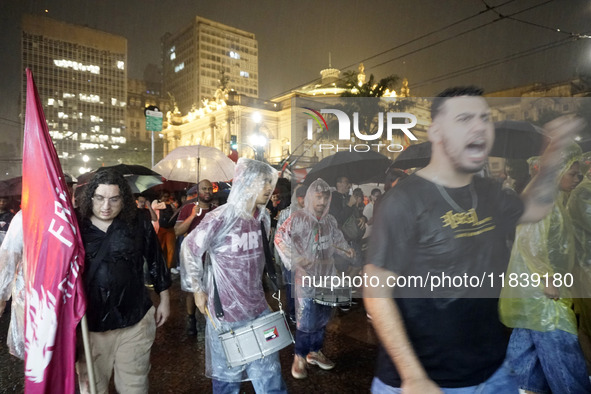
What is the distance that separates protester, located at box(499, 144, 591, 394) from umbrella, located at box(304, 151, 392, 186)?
3.48 ft

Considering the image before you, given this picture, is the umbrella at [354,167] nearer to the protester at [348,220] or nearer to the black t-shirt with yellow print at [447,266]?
the protester at [348,220]

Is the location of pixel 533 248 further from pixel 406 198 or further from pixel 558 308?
pixel 406 198

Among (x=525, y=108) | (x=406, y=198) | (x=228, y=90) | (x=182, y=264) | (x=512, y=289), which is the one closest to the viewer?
(x=406, y=198)

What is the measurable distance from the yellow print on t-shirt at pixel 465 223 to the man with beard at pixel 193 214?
4018mm

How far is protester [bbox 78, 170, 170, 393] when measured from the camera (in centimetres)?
251

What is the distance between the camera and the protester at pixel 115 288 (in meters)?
2.51

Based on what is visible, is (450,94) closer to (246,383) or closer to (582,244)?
(582,244)

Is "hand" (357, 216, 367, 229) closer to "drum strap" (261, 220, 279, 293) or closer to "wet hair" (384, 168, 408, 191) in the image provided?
"drum strap" (261, 220, 279, 293)

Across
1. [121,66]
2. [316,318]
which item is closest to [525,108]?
[316,318]

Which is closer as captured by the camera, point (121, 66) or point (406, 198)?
point (406, 198)

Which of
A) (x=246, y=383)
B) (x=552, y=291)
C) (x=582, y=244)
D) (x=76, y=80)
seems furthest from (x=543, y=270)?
(x=76, y=80)

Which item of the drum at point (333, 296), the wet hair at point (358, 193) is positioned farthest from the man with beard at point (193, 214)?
the wet hair at point (358, 193)

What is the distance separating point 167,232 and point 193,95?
103 meters

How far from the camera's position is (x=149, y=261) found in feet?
9.63
